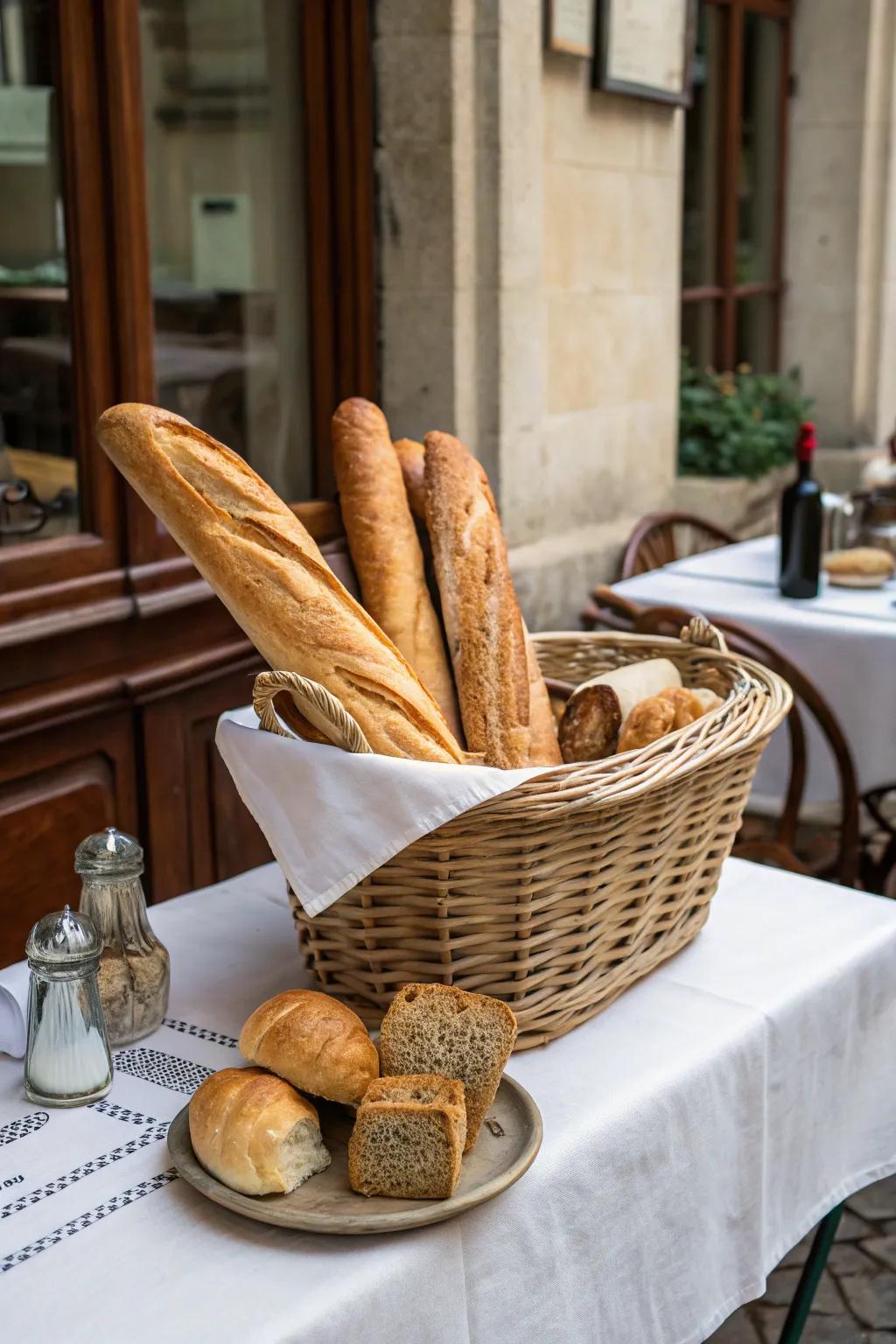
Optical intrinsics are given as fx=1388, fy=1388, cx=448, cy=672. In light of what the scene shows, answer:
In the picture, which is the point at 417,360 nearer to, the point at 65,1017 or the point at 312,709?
the point at 312,709

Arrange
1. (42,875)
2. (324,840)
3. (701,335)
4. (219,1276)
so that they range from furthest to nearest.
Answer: (701,335), (42,875), (324,840), (219,1276)

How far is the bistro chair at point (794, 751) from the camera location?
2557mm

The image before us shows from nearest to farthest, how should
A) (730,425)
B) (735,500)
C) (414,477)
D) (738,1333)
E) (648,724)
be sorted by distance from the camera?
(648,724), (414,477), (738,1333), (735,500), (730,425)

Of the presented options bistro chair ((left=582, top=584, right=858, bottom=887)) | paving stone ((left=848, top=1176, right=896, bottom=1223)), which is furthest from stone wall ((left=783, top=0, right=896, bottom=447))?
paving stone ((left=848, top=1176, right=896, bottom=1223))

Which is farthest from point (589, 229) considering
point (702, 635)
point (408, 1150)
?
point (408, 1150)

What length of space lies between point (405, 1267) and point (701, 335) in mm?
4805

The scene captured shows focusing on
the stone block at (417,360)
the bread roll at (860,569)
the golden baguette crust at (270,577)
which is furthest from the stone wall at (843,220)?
the golden baguette crust at (270,577)

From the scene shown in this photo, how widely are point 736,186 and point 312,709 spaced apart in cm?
485

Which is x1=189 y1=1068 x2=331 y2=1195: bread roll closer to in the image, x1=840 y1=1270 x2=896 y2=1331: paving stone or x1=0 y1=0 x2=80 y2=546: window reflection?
x1=840 y1=1270 x2=896 y2=1331: paving stone

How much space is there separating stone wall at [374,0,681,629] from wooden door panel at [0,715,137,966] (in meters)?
1.20

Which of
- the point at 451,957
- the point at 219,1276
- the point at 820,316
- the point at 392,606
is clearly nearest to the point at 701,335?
the point at 820,316

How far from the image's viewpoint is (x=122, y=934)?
121cm

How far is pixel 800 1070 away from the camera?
1342 mm

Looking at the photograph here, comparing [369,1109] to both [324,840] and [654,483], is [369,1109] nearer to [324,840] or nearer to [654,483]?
[324,840]
